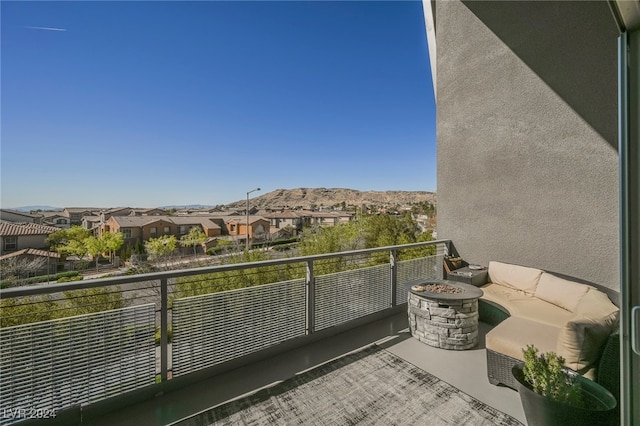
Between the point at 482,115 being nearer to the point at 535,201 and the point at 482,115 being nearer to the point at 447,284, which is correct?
the point at 535,201

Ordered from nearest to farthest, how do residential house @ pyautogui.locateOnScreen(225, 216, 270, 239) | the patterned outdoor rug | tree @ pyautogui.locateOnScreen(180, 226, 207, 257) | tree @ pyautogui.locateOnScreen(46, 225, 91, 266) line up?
the patterned outdoor rug
tree @ pyautogui.locateOnScreen(46, 225, 91, 266)
tree @ pyautogui.locateOnScreen(180, 226, 207, 257)
residential house @ pyautogui.locateOnScreen(225, 216, 270, 239)

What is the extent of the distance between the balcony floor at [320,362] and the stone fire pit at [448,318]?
0.11 meters

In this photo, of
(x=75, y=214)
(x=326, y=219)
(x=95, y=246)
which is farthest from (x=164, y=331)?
(x=326, y=219)

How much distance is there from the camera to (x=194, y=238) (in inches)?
1102

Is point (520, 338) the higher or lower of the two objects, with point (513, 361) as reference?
higher

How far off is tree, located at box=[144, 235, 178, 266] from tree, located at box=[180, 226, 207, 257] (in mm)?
912

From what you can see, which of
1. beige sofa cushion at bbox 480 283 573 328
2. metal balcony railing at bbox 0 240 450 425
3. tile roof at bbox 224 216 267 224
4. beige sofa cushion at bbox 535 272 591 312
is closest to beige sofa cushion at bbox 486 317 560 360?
beige sofa cushion at bbox 480 283 573 328

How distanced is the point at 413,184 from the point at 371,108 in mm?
11751

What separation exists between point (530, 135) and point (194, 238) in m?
28.8

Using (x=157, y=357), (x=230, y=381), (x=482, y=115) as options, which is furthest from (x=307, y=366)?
(x=482, y=115)

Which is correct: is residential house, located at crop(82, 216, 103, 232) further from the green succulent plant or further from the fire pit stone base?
the green succulent plant

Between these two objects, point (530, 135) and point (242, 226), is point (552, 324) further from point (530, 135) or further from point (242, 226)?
point (242, 226)

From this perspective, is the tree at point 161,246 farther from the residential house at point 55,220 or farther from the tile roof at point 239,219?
the residential house at point 55,220

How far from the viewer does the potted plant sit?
1.73m
